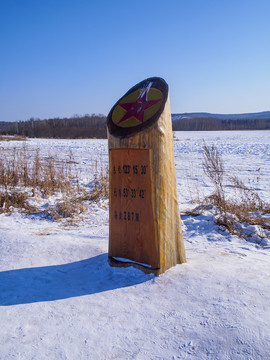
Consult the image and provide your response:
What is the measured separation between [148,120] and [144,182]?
0.50 metres

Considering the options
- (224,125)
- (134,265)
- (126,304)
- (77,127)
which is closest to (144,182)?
(134,265)

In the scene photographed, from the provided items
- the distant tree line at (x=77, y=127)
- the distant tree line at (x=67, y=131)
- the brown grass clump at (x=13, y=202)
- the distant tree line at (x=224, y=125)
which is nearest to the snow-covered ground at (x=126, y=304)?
the brown grass clump at (x=13, y=202)

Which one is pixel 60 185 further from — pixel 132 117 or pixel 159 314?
pixel 159 314

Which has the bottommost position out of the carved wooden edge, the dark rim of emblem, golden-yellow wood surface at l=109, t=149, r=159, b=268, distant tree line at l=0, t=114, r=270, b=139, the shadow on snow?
the shadow on snow

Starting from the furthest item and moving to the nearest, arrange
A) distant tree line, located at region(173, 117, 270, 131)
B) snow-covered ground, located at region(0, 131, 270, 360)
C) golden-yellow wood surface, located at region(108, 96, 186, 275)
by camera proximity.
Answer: distant tree line, located at region(173, 117, 270, 131) → golden-yellow wood surface, located at region(108, 96, 186, 275) → snow-covered ground, located at region(0, 131, 270, 360)

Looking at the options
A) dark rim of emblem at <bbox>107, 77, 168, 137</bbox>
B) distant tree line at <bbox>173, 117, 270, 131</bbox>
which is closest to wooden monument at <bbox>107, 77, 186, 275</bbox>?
dark rim of emblem at <bbox>107, 77, 168, 137</bbox>

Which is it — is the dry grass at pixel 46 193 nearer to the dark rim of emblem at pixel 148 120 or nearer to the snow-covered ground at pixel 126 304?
the snow-covered ground at pixel 126 304

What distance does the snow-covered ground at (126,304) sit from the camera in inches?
67.5

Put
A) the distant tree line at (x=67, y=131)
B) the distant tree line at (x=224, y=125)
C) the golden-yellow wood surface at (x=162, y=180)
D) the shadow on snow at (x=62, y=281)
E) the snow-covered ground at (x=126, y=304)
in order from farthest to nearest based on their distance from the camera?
1. the distant tree line at (x=224, y=125)
2. the distant tree line at (x=67, y=131)
3. the golden-yellow wood surface at (x=162, y=180)
4. the shadow on snow at (x=62, y=281)
5. the snow-covered ground at (x=126, y=304)

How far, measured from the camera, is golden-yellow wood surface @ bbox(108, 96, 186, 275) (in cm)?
243

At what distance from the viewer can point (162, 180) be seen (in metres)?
2.50

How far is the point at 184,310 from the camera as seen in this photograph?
6.75ft

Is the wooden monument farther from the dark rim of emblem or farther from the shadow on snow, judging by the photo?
the shadow on snow

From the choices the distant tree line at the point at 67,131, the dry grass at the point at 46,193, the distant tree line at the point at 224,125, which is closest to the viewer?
the dry grass at the point at 46,193
